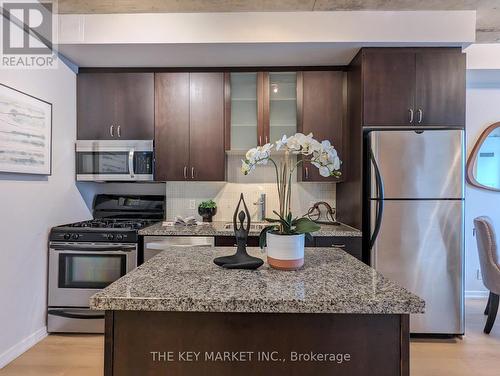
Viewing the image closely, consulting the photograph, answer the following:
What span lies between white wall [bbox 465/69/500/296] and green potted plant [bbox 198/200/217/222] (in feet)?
9.52

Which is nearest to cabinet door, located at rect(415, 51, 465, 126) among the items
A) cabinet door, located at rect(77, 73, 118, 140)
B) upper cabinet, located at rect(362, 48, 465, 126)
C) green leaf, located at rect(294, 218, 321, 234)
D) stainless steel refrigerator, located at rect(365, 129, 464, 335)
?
upper cabinet, located at rect(362, 48, 465, 126)

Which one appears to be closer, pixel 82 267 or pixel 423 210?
pixel 423 210

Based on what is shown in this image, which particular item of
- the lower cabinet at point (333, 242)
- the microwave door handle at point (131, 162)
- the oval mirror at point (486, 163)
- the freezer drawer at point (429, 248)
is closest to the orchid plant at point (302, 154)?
the lower cabinet at point (333, 242)

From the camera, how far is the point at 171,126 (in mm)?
3094

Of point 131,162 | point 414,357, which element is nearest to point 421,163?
point 414,357

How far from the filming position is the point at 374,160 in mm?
2533

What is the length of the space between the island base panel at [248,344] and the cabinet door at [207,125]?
6.92 feet

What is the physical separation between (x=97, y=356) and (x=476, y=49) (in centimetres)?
444

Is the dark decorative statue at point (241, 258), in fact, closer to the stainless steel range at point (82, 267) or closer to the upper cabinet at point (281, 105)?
the stainless steel range at point (82, 267)

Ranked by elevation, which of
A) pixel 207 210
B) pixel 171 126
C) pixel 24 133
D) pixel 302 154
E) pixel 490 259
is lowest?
pixel 490 259

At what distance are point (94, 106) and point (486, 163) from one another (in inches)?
170

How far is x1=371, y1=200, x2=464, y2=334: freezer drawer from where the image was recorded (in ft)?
8.27

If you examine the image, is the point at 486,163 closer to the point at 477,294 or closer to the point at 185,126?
the point at 477,294

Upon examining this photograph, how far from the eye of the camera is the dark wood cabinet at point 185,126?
10.1ft
